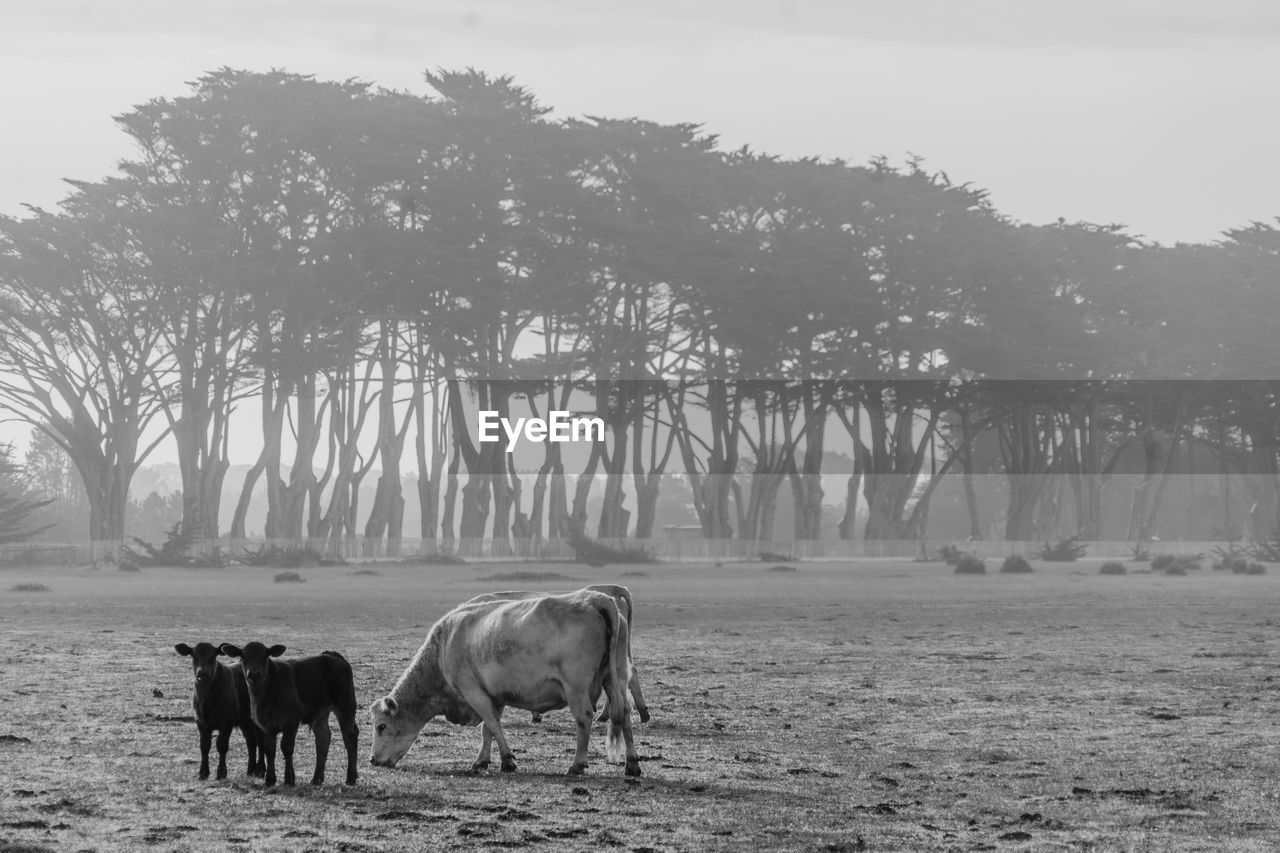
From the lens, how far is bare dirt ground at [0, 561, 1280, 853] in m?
12.1

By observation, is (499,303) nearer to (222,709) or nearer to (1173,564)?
(1173,564)

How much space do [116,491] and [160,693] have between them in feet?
188

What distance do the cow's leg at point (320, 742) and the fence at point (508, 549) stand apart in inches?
2489

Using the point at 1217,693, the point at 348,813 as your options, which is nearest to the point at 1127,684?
the point at 1217,693

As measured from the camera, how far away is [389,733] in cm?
1509

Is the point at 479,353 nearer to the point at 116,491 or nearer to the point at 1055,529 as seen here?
the point at 116,491

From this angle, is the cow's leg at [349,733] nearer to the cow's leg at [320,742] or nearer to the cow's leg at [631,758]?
the cow's leg at [320,742]

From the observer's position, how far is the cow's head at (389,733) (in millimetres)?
15023

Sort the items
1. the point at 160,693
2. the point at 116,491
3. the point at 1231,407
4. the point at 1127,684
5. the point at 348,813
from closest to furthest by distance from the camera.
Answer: the point at 348,813 < the point at 160,693 < the point at 1127,684 < the point at 116,491 < the point at 1231,407

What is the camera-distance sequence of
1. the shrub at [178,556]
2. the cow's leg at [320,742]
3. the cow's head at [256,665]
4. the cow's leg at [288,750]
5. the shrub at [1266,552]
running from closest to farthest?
the cow's head at [256,665]
the cow's leg at [288,750]
the cow's leg at [320,742]
the shrub at [178,556]
the shrub at [1266,552]

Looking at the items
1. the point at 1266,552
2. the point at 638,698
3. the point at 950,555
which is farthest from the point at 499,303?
the point at 638,698

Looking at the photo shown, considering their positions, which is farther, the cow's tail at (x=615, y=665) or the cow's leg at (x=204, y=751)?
A: the cow's tail at (x=615, y=665)

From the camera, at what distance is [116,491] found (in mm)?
76062

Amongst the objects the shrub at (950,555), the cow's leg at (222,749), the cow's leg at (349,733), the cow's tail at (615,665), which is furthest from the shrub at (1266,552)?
the cow's leg at (222,749)
